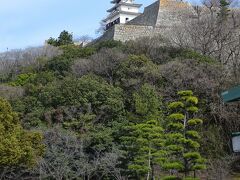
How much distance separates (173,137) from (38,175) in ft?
24.0

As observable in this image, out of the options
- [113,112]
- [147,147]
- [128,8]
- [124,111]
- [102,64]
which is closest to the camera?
[147,147]

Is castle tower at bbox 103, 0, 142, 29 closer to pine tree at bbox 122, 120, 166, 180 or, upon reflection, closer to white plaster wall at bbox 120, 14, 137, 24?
white plaster wall at bbox 120, 14, 137, 24

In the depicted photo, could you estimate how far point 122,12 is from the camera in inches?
1515

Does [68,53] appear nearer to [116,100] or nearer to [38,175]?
[116,100]

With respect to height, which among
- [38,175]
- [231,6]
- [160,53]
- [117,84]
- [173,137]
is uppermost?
[231,6]

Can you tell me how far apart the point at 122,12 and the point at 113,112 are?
21.7 m

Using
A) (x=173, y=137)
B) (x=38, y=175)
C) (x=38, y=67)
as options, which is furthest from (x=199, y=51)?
(x=173, y=137)

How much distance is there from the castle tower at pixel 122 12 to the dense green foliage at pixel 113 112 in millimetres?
15828

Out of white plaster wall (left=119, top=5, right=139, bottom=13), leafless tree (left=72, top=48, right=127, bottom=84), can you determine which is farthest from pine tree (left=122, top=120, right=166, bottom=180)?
white plaster wall (left=119, top=5, right=139, bottom=13)

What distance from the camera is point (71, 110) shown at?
1834 centimetres

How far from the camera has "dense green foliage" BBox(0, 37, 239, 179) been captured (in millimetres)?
14836

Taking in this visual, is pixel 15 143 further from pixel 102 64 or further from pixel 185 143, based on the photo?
pixel 102 64

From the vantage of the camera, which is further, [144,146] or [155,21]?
[155,21]

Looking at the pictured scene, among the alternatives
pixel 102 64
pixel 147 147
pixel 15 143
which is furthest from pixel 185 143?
pixel 102 64
